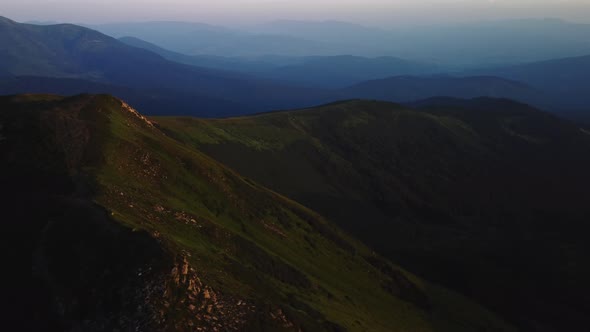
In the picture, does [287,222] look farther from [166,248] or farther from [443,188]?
[443,188]

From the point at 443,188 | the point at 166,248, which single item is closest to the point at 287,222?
the point at 166,248

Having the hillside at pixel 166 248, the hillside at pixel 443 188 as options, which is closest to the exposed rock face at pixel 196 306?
the hillside at pixel 166 248

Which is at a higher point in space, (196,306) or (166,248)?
(166,248)

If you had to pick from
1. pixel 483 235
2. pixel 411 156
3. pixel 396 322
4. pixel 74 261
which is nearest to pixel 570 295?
pixel 483 235

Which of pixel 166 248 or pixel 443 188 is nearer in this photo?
pixel 166 248

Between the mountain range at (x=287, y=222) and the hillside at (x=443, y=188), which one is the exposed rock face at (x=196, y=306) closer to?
the mountain range at (x=287, y=222)

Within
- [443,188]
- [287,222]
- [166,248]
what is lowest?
[443,188]
